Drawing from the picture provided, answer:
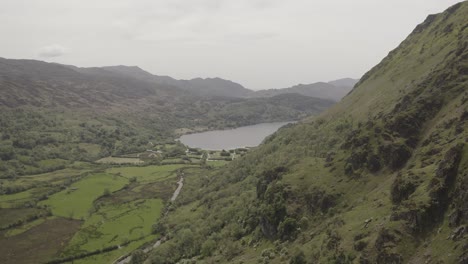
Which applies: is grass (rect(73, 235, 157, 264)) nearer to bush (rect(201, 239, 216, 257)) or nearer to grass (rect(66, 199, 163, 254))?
grass (rect(66, 199, 163, 254))

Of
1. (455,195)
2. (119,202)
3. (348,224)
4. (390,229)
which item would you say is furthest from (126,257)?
(455,195)

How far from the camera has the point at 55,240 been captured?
152 metres

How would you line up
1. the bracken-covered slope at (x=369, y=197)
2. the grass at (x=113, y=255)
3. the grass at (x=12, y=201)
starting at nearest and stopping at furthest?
the bracken-covered slope at (x=369, y=197), the grass at (x=113, y=255), the grass at (x=12, y=201)

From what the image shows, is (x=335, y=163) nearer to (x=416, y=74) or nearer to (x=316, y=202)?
(x=316, y=202)

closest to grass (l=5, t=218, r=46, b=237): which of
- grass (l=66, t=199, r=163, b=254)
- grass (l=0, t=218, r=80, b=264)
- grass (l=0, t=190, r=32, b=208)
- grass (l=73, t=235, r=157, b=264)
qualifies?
grass (l=0, t=218, r=80, b=264)

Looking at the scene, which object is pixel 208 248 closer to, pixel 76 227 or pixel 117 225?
pixel 117 225

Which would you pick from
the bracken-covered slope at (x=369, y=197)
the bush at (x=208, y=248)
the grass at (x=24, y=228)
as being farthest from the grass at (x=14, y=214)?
the bush at (x=208, y=248)

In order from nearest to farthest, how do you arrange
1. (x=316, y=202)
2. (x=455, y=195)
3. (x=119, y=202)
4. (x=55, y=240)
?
(x=455, y=195)
(x=316, y=202)
(x=55, y=240)
(x=119, y=202)

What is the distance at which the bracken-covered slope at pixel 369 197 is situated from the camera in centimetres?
6169

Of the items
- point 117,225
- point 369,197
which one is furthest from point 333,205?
point 117,225

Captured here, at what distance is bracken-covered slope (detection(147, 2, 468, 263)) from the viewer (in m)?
61.7

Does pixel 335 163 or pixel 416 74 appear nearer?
pixel 335 163

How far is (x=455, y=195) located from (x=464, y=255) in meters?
14.6

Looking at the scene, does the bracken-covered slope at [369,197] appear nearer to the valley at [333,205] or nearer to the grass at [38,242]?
the valley at [333,205]
